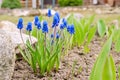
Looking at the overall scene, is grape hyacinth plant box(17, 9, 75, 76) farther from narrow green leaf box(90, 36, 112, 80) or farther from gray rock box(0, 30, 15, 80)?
narrow green leaf box(90, 36, 112, 80)

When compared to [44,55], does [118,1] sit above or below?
below

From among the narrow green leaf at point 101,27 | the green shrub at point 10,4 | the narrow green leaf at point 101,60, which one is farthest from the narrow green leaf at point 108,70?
the green shrub at point 10,4

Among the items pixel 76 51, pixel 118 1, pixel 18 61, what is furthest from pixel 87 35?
pixel 118 1

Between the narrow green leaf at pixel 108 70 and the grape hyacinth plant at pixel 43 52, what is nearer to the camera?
the narrow green leaf at pixel 108 70

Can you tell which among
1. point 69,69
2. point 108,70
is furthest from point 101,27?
point 108,70

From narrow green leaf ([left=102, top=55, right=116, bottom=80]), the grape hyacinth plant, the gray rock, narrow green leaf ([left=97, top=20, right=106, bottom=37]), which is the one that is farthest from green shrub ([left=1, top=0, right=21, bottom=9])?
narrow green leaf ([left=102, top=55, right=116, bottom=80])

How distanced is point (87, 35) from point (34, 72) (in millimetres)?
1555

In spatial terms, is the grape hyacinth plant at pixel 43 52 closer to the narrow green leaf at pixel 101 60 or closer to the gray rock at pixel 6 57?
the gray rock at pixel 6 57

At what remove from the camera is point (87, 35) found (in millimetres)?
4383

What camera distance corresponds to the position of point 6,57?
2.53 metres

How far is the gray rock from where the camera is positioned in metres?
2.51

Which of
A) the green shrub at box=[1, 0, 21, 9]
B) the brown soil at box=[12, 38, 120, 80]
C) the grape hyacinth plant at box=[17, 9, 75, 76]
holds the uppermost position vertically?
the grape hyacinth plant at box=[17, 9, 75, 76]

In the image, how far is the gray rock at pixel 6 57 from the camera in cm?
251

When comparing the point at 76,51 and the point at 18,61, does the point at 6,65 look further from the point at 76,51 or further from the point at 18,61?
the point at 76,51
